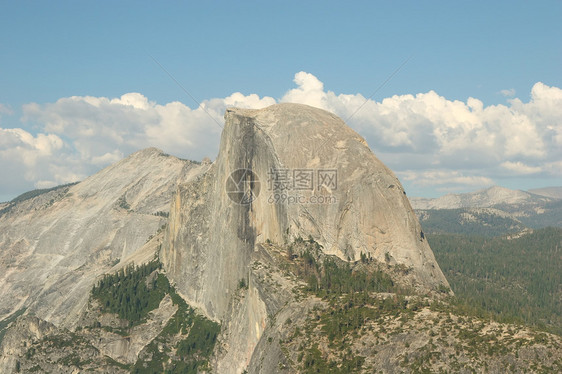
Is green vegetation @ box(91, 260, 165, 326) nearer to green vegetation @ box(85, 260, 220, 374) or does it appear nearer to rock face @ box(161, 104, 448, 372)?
green vegetation @ box(85, 260, 220, 374)

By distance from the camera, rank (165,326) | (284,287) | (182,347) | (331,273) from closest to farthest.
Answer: (284,287) < (331,273) < (182,347) < (165,326)

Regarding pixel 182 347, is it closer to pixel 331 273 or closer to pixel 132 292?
pixel 132 292

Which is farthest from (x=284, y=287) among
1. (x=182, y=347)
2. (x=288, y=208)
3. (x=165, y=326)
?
(x=165, y=326)

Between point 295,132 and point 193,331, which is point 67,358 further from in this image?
point 295,132

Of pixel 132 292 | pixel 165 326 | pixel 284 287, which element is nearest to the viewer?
pixel 284 287

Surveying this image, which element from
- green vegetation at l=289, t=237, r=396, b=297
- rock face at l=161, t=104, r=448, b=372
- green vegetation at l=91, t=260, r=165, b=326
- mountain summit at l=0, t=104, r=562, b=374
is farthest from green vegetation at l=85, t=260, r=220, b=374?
green vegetation at l=289, t=237, r=396, b=297

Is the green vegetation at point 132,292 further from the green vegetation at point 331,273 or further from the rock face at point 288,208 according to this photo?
the green vegetation at point 331,273

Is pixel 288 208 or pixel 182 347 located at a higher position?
pixel 288 208

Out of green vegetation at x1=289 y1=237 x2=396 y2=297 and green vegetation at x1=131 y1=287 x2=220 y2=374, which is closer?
green vegetation at x1=289 y1=237 x2=396 y2=297

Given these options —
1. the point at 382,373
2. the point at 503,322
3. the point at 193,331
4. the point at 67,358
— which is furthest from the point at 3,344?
the point at 503,322
